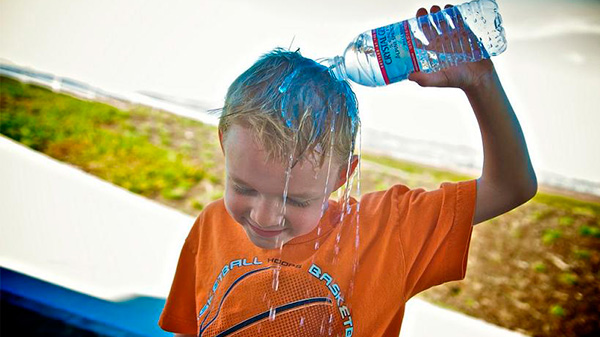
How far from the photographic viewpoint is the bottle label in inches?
39.3

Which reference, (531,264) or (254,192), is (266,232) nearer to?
(254,192)

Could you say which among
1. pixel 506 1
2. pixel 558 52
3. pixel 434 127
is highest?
pixel 506 1

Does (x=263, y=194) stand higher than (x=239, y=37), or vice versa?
(x=239, y=37)

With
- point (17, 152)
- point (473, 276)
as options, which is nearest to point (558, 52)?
point (473, 276)

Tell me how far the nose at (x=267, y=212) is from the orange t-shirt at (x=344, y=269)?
0.38 ft

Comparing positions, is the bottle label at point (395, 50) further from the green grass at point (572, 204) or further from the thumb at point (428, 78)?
the green grass at point (572, 204)

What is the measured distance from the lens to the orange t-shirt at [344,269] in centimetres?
108

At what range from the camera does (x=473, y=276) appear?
9.36 feet

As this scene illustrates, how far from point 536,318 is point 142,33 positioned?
3250 mm

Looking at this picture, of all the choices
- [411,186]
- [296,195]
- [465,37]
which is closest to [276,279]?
[296,195]

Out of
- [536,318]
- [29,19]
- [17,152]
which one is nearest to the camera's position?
[536,318]

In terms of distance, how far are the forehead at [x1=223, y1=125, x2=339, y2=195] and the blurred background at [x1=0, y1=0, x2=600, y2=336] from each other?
0.87 meters

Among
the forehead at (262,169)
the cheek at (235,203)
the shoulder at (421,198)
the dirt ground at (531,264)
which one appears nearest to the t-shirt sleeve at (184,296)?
the cheek at (235,203)

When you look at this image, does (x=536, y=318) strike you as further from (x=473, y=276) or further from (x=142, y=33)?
(x=142, y=33)
